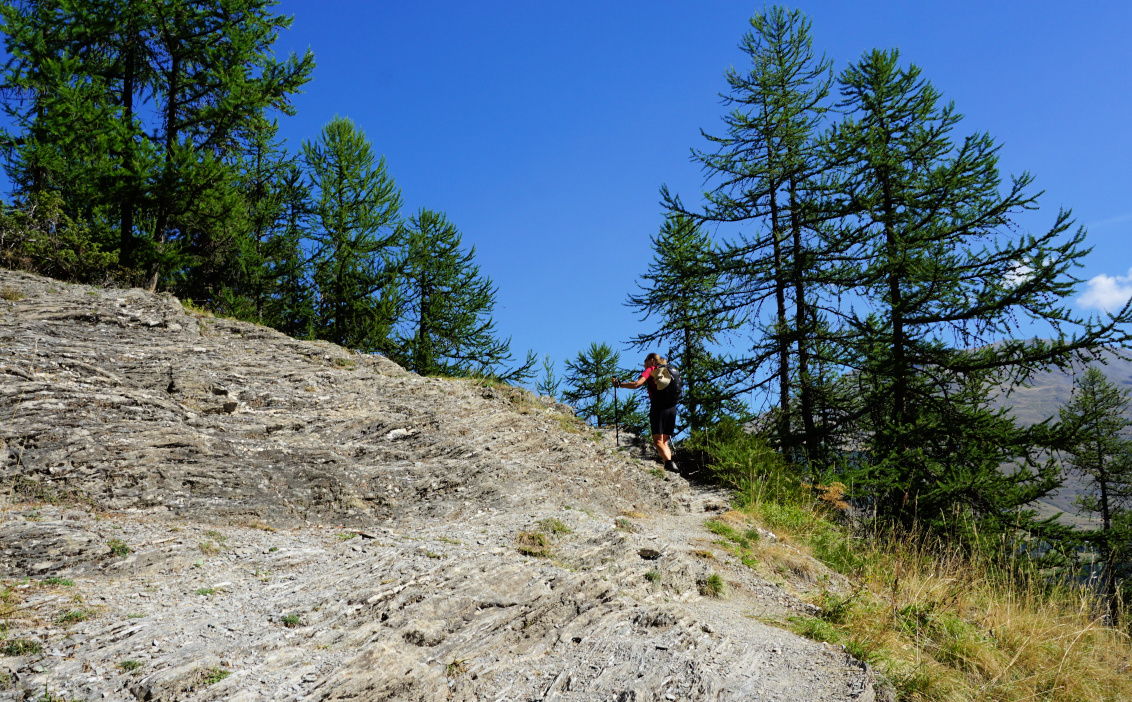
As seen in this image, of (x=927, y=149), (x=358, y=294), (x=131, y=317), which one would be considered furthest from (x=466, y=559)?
(x=358, y=294)

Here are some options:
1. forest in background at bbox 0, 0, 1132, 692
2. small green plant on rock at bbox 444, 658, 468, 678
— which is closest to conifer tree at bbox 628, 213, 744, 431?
forest in background at bbox 0, 0, 1132, 692

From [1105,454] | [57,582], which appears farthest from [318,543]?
[1105,454]

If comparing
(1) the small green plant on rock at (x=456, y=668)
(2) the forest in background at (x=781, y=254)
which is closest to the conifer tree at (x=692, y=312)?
(2) the forest in background at (x=781, y=254)

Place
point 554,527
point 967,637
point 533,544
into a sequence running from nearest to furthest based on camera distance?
point 967,637
point 533,544
point 554,527

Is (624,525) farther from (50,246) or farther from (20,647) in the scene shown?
(50,246)

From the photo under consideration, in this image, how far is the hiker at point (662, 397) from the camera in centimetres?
1132

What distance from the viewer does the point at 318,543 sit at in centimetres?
580

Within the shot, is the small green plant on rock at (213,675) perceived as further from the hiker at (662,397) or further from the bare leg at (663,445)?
the bare leg at (663,445)

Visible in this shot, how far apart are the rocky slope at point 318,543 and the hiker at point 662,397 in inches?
39.1

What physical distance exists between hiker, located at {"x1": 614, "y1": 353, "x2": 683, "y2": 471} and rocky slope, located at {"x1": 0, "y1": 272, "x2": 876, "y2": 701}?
3.26ft

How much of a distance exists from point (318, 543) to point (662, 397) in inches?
288

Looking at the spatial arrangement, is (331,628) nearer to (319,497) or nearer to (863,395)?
(319,497)

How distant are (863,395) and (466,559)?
40.5 ft

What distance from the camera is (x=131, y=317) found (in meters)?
9.75
